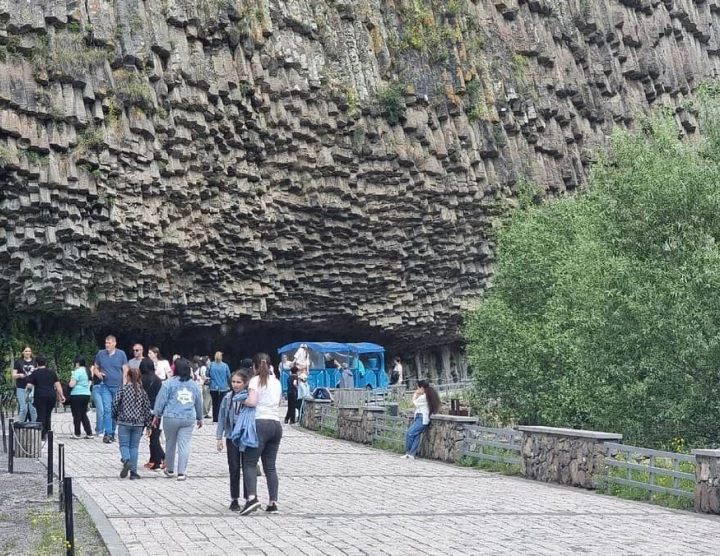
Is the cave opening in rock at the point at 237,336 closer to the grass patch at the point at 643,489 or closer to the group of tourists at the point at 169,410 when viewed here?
the group of tourists at the point at 169,410

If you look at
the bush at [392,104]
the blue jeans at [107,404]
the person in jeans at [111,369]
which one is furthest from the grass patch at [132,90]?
the person in jeans at [111,369]

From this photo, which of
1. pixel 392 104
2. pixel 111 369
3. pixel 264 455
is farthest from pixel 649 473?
pixel 392 104

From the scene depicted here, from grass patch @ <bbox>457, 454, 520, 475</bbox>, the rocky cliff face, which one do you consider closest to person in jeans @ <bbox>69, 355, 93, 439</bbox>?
grass patch @ <bbox>457, 454, 520, 475</bbox>

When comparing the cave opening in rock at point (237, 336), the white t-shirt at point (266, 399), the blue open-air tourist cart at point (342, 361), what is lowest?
the white t-shirt at point (266, 399)

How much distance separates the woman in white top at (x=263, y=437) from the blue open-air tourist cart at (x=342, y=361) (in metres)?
28.2

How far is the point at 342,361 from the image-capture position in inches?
1688

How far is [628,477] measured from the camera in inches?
552

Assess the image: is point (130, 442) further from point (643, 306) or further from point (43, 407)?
point (643, 306)

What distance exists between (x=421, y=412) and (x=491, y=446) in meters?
1.91

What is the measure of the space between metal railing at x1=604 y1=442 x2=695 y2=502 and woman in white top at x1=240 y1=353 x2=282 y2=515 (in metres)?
4.51

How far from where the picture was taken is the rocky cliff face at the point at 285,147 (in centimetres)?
3491

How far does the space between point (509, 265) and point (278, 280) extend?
39.8ft

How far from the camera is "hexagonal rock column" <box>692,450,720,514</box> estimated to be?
40.9 ft

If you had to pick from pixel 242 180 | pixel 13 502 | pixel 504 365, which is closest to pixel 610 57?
pixel 242 180
